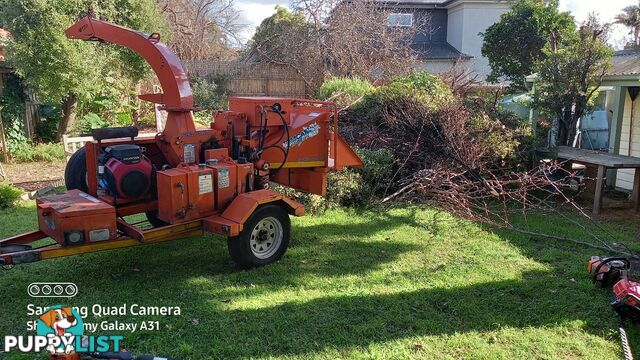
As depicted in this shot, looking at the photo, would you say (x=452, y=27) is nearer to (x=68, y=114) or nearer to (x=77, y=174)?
(x=68, y=114)

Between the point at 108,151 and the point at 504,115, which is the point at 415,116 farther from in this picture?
the point at 108,151

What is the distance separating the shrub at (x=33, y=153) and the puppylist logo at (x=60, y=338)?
8598 mm

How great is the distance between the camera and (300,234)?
673 cm

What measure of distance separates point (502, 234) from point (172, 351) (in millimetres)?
4971

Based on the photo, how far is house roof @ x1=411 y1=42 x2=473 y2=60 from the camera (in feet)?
84.1

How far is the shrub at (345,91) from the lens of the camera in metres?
12.1

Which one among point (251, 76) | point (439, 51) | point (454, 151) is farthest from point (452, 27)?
point (454, 151)

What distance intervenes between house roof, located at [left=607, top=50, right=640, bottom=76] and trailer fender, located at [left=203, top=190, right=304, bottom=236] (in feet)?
25.7

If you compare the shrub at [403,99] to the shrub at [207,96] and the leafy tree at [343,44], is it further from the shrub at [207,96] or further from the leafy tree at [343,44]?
the shrub at [207,96]

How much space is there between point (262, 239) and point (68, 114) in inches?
372

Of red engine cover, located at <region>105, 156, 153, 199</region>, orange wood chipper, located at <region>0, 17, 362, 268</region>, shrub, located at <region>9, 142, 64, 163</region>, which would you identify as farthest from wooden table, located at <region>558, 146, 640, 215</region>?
shrub, located at <region>9, 142, 64, 163</region>

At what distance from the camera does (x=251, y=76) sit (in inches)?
771

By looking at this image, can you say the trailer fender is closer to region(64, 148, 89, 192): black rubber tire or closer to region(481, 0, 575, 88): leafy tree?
region(64, 148, 89, 192): black rubber tire

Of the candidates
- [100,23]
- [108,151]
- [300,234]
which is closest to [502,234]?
[300,234]
